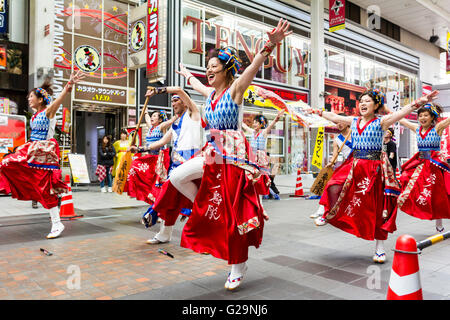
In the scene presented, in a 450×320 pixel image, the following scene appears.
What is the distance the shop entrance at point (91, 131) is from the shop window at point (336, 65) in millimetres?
14164

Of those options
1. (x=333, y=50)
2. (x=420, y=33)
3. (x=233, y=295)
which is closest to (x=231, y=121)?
(x=233, y=295)

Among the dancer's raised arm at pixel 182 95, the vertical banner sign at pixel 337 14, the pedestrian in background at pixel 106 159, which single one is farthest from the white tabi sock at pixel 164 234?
the vertical banner sign at pixel 337 14

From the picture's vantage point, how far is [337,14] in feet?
59.3

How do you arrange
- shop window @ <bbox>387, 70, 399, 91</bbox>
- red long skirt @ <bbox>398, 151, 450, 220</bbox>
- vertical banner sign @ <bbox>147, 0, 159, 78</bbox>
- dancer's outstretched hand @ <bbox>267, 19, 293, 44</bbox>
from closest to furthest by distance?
Result: dancer's outstretched hand @ <bbox>267, 19, 293, 44</bbox>
red long skirt @ <bbox>398, 151, 450, 220</bbox>
vertical banner sign @ <bbox>147, 0, 159, 78</bbox>
shop window @ <bbox>387, 70, 399, 91</bbox>

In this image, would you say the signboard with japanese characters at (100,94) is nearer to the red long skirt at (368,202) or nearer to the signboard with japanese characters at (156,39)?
the signboard with japanese characters at (156,39)

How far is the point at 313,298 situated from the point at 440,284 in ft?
4.30

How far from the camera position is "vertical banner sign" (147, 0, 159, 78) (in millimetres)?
13203

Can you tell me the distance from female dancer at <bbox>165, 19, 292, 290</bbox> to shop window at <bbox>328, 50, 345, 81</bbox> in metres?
21.4

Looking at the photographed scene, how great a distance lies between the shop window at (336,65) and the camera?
23.2 m

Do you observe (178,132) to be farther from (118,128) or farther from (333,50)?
(333,50)

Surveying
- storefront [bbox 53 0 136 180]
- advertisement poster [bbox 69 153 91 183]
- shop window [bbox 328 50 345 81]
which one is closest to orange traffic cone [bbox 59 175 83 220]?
advertisement poster [bbox 69 153 91 183]

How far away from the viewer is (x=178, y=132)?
5.27 meters

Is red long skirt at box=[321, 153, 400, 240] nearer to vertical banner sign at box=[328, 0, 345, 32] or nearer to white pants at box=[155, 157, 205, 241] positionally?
white pants at box=[155, 157, 205, 241]

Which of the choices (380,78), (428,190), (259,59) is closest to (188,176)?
(259,59)
